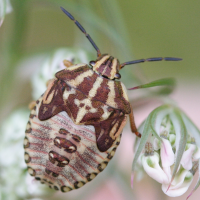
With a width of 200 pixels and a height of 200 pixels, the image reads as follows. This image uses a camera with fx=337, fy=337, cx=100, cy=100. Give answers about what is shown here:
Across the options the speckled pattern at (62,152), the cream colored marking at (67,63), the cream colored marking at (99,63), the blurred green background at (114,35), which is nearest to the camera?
the speckled pattern at (62,152)

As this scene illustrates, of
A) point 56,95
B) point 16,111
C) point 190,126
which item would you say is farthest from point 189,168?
point 16,111

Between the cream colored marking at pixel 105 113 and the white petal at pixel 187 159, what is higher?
the cream colored marking at pixel 105 113

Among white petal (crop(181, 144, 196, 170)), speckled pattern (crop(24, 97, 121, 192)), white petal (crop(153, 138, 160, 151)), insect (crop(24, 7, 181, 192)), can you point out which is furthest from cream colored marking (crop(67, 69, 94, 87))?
→ white petal (crop(181, 144, 196, 170))

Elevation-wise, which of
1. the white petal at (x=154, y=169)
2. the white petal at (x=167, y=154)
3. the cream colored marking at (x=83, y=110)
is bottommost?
the white petal at (x=154, y=169)

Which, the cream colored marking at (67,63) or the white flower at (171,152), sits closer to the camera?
the white flower at (171,152)

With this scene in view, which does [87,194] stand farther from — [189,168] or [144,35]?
[144,35]

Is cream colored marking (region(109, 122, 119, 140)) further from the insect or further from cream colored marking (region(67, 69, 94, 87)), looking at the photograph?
cream colored marking (region(67, 69, 94, 87))

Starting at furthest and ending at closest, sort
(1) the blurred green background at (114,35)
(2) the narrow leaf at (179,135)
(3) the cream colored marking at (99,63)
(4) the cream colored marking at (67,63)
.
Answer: (1) the blurred green background at (114,35), (4) the cream colored marking at (67,63), (3) the cream colored marking at (99,63), (2) the narrow leaf at (179,135)

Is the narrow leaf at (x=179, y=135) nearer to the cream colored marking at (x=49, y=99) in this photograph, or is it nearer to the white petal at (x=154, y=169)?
the white petal at (x=154, y=169)

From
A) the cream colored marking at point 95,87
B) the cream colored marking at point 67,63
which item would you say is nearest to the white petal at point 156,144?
the cream colored marking at point 95,87
